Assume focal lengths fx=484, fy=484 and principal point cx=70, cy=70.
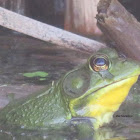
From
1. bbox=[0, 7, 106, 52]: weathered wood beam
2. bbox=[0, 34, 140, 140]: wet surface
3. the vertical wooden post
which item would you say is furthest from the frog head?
the vertical wooden post

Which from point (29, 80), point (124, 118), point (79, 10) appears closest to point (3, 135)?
point (124, 118)

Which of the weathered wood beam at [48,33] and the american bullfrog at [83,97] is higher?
the weathered wood beam at [48,33]

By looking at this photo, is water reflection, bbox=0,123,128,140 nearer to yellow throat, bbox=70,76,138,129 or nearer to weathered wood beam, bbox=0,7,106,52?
yellow throat, bbox=70,76,138,129

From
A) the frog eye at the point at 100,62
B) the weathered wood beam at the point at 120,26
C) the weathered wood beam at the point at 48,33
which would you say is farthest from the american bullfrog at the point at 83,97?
the weathered wood beam at the point at 48,33

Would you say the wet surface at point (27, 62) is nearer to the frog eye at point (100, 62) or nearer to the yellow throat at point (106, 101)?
the yellow throat at point (106, 101)

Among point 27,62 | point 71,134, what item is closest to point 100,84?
point 71,134

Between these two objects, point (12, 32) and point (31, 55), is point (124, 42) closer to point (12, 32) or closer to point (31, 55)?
point (31, 55)
